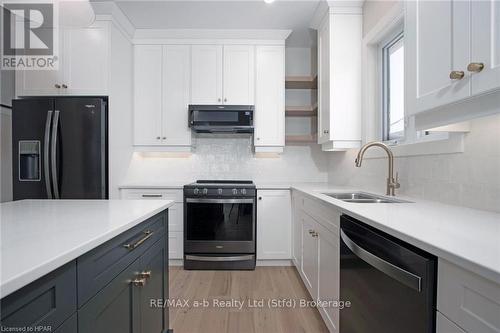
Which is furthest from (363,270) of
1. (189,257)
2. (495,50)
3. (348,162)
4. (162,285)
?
(189,257)

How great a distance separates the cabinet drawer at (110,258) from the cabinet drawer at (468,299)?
39.2 inches

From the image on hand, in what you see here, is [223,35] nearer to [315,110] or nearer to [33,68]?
[315,110]

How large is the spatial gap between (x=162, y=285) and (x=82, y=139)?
174 centimetres

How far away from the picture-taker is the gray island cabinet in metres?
0.56

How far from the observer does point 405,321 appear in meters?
0.82

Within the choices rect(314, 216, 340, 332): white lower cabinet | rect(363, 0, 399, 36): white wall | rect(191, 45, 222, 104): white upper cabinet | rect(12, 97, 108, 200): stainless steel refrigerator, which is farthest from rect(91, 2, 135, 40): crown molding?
rect(314, 216, 340, 332): white lower cabinet

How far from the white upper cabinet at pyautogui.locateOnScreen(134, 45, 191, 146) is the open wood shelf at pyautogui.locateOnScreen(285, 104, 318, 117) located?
124 cm

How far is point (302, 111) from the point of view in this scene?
3186 millimetres

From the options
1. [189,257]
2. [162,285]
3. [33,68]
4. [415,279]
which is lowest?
[189,257]

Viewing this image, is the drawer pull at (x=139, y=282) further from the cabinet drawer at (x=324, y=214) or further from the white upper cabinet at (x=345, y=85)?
the white upper cabinet at (x=345, y=85)

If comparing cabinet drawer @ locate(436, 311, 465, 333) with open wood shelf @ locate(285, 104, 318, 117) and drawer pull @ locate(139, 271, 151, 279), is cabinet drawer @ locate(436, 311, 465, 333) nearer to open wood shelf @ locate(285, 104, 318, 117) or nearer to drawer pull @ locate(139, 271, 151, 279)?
drawer pull @ locate(139, 271, 151, 279)

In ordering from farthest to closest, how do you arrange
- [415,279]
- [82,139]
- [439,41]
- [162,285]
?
[82,139], [162,285], [439,41], [415,279]

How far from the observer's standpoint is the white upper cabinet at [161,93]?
302 cm

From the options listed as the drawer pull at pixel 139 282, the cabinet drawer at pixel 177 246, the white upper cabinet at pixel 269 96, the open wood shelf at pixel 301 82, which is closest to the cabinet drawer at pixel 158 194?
the cabinet drawer at pixel 177 246
